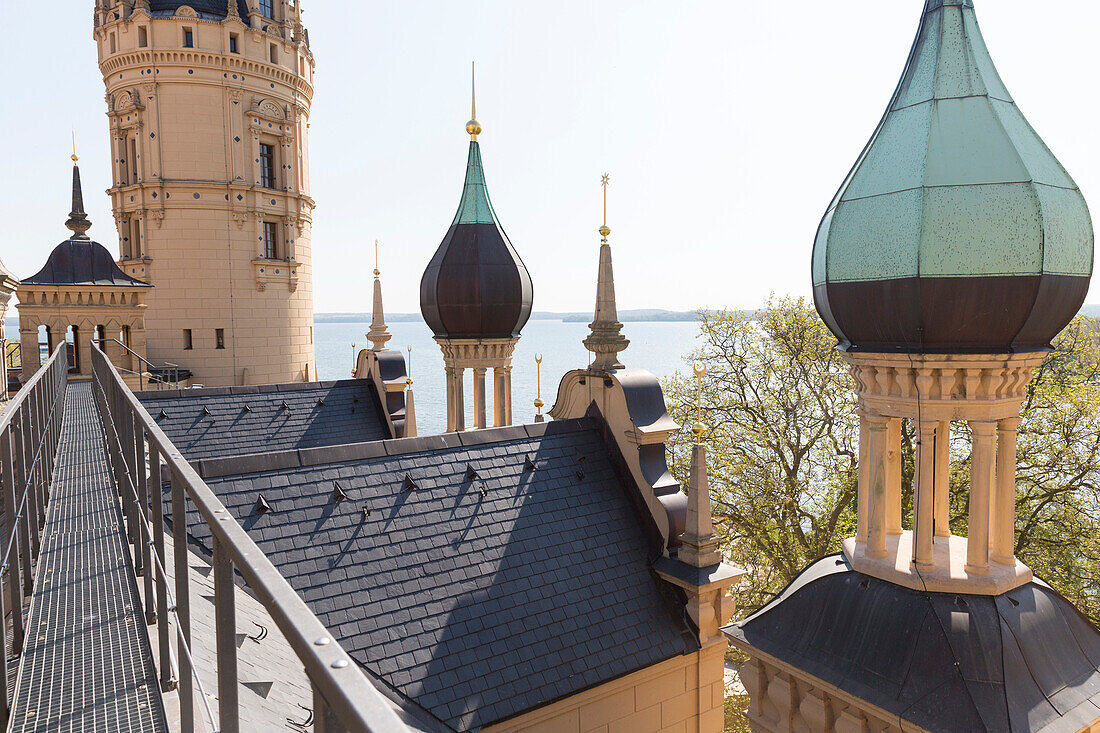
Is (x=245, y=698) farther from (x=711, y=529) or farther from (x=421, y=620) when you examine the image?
(x=711, y=529)

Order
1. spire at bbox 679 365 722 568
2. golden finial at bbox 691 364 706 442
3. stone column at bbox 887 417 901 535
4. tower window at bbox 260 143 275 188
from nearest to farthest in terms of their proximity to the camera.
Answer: stone column at bbox 887 417 901 535
spire at bbox 679 365 722 568
golden finial at bbox 691 364 706 442
tower window at bbox 260 143 275 188

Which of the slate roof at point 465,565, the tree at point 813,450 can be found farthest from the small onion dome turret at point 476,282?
the slate roof at point 465,565

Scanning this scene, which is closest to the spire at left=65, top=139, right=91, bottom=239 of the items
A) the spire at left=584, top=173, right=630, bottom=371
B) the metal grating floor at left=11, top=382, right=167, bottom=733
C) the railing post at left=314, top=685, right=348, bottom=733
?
the spire at left=584, top=173, right=630, bottom=371

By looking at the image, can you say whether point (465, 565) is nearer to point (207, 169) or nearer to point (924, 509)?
point (924, 509)

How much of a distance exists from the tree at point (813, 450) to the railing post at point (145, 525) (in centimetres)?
1541

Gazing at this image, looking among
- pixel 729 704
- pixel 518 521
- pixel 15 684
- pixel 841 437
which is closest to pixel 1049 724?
pixel 518 521

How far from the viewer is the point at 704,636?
9703mm

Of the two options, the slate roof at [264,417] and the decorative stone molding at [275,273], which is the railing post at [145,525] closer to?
the slate roof at [264,417]

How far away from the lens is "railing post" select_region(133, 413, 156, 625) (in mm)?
3242

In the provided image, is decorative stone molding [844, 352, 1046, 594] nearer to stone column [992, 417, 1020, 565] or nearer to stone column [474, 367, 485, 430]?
stone column [992, 417, 1020, 565]

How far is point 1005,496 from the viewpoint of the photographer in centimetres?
908

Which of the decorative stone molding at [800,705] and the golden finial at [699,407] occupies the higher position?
the golden finial at [699,407]

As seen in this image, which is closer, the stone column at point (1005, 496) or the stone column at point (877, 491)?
the stone column at point (1005, 496)

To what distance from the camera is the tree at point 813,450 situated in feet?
54.6
